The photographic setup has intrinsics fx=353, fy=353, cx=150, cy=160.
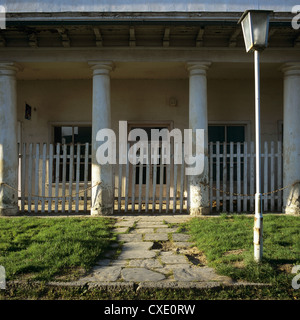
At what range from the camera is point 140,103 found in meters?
9.65

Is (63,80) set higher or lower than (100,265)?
higher

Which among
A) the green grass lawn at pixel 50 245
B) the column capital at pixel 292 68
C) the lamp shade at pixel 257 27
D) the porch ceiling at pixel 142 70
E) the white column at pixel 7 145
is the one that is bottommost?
the green grass lawn at pixel 50 245

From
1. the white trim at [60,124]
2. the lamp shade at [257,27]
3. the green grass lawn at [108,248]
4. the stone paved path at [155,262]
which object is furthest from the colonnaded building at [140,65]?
the lamp shade at [257,27]

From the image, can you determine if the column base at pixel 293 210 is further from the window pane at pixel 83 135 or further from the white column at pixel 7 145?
the white column at pixel 7 145

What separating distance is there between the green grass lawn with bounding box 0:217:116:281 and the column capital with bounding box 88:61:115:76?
3226 mm

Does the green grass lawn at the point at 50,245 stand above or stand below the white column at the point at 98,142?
below

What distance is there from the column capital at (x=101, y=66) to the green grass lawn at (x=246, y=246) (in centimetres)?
372

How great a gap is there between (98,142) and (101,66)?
5.48ft

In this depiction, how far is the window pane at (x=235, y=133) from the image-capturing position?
9.73 meters
